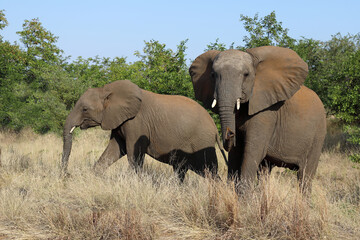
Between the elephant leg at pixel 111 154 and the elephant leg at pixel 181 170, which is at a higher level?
the elephant leg at pixel 111 154

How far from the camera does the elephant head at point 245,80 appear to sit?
5.44 metres

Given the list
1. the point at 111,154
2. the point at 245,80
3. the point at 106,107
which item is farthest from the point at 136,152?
the point at 245,80

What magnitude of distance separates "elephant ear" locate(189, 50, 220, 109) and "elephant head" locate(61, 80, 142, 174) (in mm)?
2438

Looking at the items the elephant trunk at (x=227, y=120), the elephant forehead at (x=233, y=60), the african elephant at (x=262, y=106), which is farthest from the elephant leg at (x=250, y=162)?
the elephant forehead at (x=233, y=60)

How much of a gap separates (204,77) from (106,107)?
10.3ft

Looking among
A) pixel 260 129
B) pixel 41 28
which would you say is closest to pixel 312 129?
pixel 260 129

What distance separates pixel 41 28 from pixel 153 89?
11220mm

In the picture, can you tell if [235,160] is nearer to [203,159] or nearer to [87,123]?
[203,159]

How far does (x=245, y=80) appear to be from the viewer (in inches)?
223

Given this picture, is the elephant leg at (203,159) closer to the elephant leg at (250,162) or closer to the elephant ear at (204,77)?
the elephant ear at (204,77)

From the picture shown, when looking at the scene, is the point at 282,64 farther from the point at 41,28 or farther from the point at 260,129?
the point at 41,28

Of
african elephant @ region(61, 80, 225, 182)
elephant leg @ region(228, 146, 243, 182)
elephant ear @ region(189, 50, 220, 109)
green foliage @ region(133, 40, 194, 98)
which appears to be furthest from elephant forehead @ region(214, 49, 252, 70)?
green foliage @ region(133, 40, 194, 98)

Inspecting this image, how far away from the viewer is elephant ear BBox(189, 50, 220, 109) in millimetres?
6230

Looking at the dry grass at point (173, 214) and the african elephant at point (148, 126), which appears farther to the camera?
the african elephant at point (148, 126)
